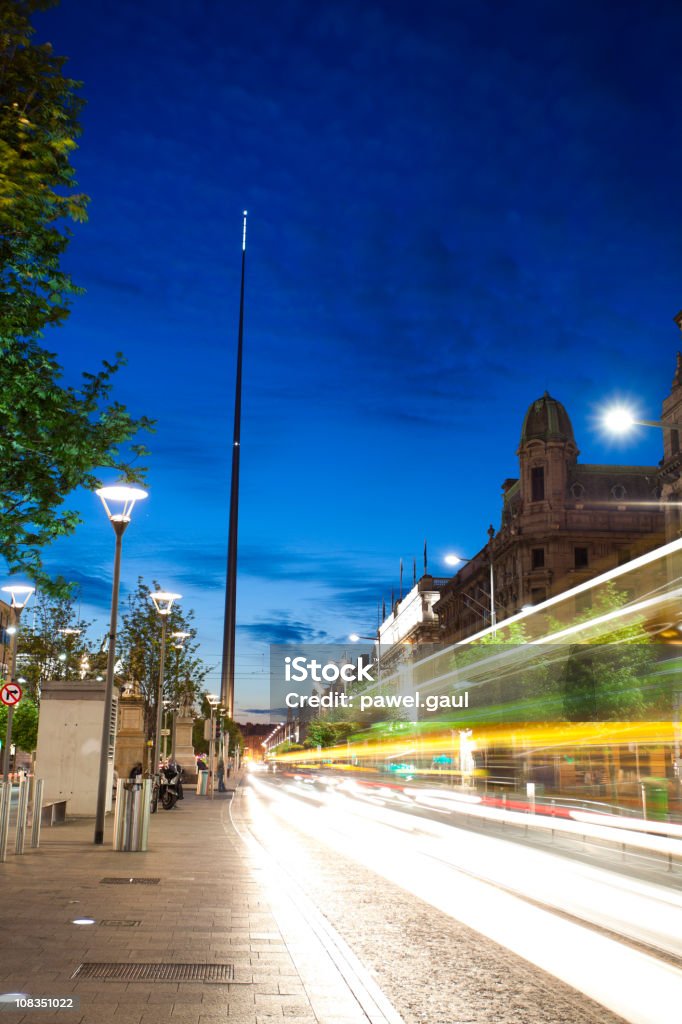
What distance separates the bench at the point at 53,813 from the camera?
24.1 metres

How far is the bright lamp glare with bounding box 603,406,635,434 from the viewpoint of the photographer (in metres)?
19.0

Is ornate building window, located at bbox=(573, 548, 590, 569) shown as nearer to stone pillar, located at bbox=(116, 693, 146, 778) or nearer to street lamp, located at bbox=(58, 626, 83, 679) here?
street lamp, located at bbox=(58, 626, 83, 679)

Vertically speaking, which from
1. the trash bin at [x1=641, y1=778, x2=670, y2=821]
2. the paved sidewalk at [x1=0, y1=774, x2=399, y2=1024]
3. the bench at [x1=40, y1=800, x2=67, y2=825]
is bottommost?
the paved sidewalk at [x1=0, y1=774, x2=399, y2=1024]

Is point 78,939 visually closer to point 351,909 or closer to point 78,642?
point 351,909

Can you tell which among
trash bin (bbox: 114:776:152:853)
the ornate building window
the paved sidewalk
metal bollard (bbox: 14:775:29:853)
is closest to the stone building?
the ornate building window

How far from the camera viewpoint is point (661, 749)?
40.2m

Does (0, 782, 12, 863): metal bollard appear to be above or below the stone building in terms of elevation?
below

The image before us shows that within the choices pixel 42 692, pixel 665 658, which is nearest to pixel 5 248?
pixel 42 692

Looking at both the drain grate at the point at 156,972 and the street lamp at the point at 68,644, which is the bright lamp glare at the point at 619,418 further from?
the street lamp at the point at 68,644

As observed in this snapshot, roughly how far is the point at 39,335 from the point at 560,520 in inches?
A: 2887

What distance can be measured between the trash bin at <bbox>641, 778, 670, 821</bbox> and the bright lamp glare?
6928 millimetres

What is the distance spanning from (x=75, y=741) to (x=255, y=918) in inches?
705

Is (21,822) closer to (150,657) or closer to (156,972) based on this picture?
(156,972)

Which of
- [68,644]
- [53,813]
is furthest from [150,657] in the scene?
[53,813]
